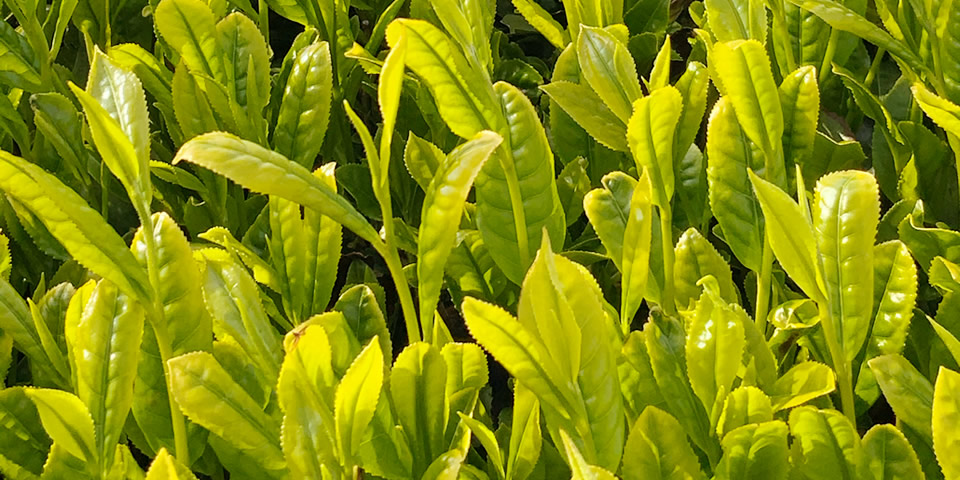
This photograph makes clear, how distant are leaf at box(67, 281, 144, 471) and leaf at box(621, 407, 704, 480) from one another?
1.45 ft

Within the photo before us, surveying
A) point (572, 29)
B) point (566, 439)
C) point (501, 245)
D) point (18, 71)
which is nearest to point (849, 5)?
point (572, 29)

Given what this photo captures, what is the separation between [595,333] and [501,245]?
304mm


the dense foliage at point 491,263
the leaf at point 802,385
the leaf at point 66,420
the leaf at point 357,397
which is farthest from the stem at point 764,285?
the leaf at point 66,420

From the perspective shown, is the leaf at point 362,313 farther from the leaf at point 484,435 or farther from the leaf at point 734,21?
the leaf at point 734,21

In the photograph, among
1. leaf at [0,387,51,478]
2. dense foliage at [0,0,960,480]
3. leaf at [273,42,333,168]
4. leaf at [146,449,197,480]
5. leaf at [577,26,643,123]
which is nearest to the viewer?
leaf at [146,449,197,480]

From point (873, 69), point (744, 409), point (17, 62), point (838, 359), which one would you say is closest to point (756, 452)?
point (744, 409)

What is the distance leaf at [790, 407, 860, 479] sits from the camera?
0.83 metres

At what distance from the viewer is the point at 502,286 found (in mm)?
1149

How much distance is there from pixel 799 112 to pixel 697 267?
210 mm

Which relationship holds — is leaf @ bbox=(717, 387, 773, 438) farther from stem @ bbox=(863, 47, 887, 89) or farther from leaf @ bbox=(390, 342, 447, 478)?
stem @ bbox=(863, 47, 887, 89)

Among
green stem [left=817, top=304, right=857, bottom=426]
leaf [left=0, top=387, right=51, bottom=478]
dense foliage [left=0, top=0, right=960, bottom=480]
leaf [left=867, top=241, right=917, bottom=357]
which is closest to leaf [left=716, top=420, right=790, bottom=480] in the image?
dense foliage [left=0, top=0, right=960, bottom=480]

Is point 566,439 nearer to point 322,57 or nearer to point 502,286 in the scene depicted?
point 502,286

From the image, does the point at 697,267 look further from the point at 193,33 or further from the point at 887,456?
the point at 193,33

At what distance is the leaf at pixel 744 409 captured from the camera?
2.73ft
